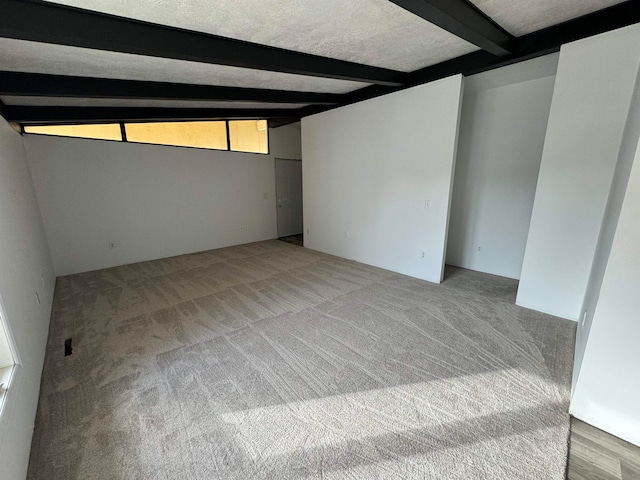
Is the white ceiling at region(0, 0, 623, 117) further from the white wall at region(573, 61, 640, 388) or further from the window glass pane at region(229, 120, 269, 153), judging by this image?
the window glass pane at region(229, 120, 269, 153)

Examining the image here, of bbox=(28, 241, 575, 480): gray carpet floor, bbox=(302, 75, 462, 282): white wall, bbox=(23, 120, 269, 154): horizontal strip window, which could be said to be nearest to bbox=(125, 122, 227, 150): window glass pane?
bbox=(23, 120, 269, 154): horizontal strip window

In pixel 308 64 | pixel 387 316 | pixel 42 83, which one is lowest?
pixel 387 316

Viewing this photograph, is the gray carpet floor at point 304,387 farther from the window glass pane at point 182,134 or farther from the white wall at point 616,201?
the window glass pane at point 182,134

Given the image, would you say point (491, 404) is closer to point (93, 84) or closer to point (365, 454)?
point (365, 454)

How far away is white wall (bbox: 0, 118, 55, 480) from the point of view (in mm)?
1297

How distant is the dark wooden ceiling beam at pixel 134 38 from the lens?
4.81ft

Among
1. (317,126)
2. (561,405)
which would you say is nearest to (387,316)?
(561,405)

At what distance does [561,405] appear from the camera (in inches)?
67.6

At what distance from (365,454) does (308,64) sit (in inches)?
121

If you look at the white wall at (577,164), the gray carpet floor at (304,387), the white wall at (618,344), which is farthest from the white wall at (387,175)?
the white wall at (618,344)

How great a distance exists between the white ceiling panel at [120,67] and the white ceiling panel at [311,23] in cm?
60

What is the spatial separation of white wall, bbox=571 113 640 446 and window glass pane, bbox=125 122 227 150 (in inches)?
226

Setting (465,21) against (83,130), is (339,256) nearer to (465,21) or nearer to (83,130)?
(465,21)

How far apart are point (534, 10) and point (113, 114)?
4.83m
